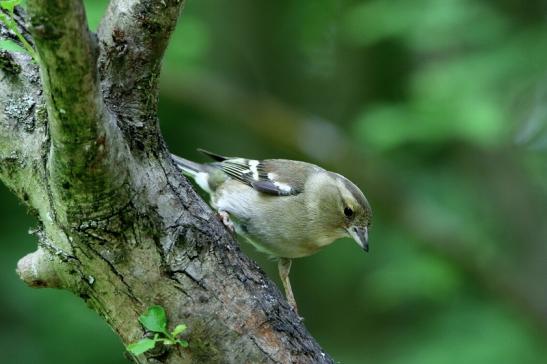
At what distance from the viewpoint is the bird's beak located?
5590 mm

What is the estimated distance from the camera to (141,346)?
2744 mm

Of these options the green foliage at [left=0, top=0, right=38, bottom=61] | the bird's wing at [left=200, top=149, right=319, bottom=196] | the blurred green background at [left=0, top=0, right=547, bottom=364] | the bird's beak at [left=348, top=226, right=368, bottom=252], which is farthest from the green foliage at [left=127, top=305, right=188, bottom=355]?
the blurred green background at [left=0, top=0, right=547, bottom=364]

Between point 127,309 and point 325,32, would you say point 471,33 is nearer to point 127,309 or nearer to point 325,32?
point 325,32

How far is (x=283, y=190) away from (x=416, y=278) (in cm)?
309

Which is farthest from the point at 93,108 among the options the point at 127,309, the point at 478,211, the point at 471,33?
the point at 478,211

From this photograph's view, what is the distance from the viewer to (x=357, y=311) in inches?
428

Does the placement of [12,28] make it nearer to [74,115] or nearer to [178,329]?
[74,115]

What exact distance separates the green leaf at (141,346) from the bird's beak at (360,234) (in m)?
3.00

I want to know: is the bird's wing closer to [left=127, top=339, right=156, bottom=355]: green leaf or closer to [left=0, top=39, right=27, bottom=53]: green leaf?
[left=0, top=39, right=27, bottom=53]: green leaf

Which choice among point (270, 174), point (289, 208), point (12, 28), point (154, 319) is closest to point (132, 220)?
point (154, 319)

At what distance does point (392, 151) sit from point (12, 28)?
7728 mm

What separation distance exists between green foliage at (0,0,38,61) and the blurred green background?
4.15 meters

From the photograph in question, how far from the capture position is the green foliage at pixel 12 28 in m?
2.51

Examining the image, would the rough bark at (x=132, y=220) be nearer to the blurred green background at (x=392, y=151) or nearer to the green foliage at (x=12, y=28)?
the green foliage at (x=12, y=28)
